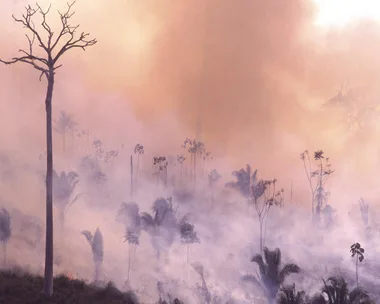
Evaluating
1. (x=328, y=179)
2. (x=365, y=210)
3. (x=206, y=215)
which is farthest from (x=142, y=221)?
(x=328, y=179)

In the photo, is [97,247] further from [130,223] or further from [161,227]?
[130,223]

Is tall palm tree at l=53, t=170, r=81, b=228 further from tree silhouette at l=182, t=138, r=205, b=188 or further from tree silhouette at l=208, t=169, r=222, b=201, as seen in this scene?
tree silhouette at l=182, t=138, r=205, b=188

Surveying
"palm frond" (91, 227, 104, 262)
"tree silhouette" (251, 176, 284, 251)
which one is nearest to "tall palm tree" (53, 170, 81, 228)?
"palm frond" (91, 227, 104, 262)

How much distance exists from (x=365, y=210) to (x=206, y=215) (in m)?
29.9

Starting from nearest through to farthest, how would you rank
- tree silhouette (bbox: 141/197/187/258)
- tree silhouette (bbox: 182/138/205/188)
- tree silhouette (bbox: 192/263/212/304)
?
tree silhouette (bbox: 192/263/212/304) < tree silhouette (bbox: 141/197/187/258) < tree silhouette (bbox: 182/138/205/188)

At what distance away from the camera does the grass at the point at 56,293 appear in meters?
19.4

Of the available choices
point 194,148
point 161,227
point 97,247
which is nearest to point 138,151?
point 194,148

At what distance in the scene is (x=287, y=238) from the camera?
3036 inches

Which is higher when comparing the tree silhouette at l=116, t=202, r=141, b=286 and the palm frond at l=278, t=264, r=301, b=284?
the tree silhouette at l=116, t=202, r=141, b=286

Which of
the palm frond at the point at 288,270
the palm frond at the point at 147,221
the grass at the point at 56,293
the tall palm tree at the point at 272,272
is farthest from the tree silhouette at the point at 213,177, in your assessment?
the grass at the point at 56,293

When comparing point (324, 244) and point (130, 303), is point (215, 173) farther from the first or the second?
point (130, 303)

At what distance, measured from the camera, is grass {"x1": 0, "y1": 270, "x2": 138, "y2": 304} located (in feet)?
63.5

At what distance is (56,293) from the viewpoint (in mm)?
20344

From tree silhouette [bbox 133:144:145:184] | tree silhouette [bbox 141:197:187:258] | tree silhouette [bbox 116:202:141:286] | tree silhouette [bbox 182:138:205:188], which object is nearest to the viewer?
tree silhouette [bbox 116:202:141:286]
